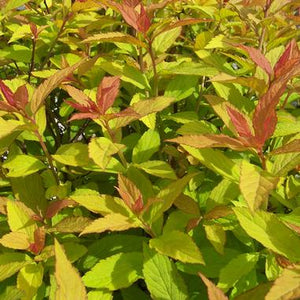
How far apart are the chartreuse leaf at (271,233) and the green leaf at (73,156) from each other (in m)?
0.38

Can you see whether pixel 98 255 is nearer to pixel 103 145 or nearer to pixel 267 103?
pixel 103 145

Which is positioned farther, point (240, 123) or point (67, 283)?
point (240, 123)

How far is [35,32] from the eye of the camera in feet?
4.36

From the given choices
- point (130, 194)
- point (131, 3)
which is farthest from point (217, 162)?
point (131, 3)

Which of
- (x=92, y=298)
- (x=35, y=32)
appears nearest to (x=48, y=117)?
(x=35, y=32)

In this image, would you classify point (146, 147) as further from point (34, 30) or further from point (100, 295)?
point (34, 30)

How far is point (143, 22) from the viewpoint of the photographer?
1.16 meters

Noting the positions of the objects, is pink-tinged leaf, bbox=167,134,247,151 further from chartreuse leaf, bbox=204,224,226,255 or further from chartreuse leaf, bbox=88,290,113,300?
chartreuse leaf, bbox=88,290,113,300

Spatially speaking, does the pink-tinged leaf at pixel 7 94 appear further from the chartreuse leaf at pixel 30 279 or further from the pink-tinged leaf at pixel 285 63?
the pink-tinged leaf at pixel 285 63

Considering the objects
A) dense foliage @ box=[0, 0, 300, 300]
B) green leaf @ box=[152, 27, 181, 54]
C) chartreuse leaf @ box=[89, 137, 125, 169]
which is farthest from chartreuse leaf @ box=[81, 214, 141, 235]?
green leaf @ box=[152, 27, 181, 54]

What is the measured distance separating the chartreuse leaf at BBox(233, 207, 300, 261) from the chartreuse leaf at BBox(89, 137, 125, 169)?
11.3 inches

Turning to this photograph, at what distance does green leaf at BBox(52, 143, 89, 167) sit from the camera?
104 cm

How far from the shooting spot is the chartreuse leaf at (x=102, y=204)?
0.94 m

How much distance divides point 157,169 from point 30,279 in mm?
356
